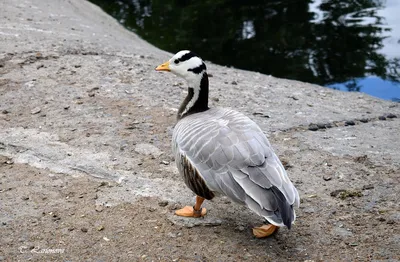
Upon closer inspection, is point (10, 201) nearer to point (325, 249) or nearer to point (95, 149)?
point (95, 149)

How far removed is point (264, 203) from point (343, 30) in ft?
35.9

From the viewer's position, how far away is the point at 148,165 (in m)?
5.36

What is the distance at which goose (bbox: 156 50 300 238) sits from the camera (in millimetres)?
3793

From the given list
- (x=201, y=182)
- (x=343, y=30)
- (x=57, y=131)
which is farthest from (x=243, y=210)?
(x=343, y=30)

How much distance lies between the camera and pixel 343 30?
45.4ft

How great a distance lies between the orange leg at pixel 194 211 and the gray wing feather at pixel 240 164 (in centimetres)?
37

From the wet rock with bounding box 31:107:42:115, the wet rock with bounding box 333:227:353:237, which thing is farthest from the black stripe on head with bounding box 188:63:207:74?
the wet rock with bounding box 31:107:42:115

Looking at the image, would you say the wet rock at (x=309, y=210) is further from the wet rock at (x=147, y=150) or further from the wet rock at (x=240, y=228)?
the wet rock at (x=147, y=150)

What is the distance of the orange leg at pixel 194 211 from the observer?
4430 millimetres

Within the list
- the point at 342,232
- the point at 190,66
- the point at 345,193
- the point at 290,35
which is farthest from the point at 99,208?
the point at 290,35

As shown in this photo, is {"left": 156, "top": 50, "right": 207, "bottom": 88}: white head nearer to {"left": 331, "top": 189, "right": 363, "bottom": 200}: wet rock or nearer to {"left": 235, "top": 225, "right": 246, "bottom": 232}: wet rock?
{"left": 235, "top": 225, "right": 246, "bottom": 232}: wet rock

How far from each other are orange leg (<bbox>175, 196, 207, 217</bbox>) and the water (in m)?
6.95

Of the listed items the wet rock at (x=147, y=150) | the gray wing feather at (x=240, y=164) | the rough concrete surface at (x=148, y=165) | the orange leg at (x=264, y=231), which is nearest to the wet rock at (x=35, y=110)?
the rough concrete surface at (x=148, y=165)

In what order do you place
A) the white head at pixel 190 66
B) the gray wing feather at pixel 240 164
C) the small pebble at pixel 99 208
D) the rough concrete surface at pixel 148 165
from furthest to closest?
the white head at pixel 190 66 < the small pebble at pixel 99 208 < the rough concrete surface at pixel 148 165 < the gray wing feather at pixel 240 164
